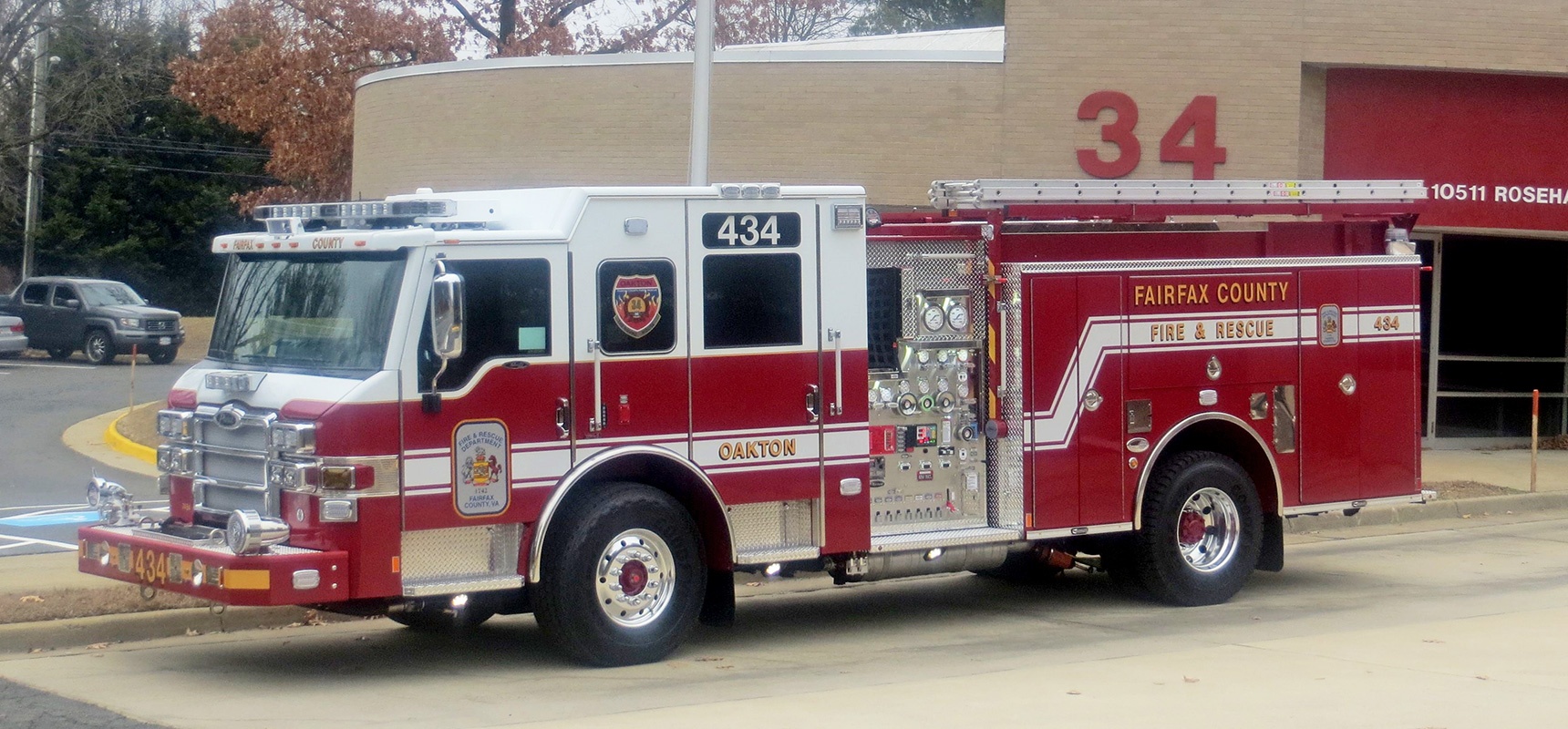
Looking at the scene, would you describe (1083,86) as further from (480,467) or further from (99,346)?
(99,346)

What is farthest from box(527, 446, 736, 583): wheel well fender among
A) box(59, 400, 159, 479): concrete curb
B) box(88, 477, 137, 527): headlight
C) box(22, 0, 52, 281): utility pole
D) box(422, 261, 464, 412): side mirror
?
box(22, 0, 52, 281): utility pole

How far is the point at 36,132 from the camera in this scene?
133ft

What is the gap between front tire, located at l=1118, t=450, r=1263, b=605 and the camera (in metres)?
10.8

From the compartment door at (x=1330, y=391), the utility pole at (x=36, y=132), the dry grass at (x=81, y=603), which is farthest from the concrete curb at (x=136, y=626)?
the utility pole at (x=36, y=132)

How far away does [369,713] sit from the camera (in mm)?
8016

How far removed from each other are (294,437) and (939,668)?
3.52 metres

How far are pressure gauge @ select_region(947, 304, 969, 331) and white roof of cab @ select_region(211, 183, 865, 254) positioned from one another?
1.25 m

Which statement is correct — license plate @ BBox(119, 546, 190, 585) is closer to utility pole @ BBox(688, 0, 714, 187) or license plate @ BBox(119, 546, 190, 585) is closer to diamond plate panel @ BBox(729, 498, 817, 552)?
diamond plate panel @ BBox(729, 498, 817, 552)

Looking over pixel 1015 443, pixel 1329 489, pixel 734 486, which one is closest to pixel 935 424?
pixel 1015 443

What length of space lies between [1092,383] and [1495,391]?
41.4 ft

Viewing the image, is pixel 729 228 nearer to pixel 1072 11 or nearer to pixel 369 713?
pixel 369 713

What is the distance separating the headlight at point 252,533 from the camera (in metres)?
8.05

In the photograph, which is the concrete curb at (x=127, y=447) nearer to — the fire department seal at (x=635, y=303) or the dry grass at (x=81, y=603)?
the dry grass at (x=81, y=603)

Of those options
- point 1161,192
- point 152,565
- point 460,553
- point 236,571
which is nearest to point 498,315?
point 460,553
